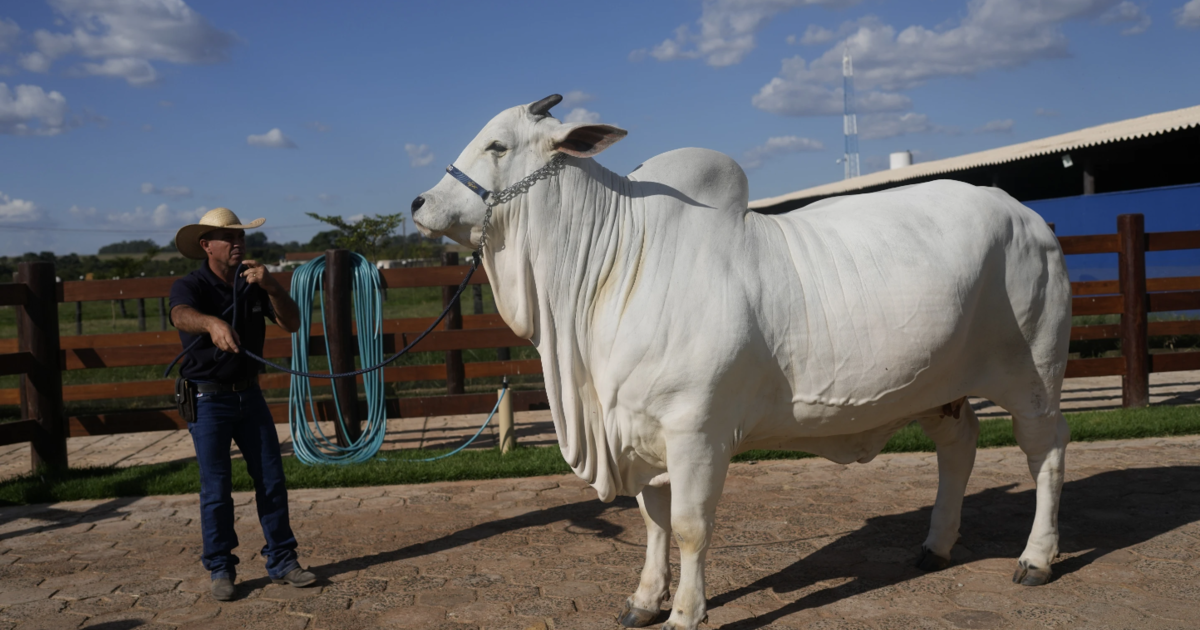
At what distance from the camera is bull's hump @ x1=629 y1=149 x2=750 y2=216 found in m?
3.61

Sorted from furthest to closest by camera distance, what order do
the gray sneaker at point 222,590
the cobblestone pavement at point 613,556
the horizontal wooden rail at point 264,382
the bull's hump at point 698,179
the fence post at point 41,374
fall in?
the horizontal wooden rail at point 264,382
the fence post at point 41,374
the gray sneaker at point 222,590
the cobblestone pavement at point 613,556
the bull's hump at point 698,179

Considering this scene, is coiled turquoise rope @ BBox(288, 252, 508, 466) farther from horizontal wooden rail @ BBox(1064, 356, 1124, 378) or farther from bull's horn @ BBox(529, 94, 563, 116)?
horizontal wooden rail @ BBox(1064, 356, 1124, 378)

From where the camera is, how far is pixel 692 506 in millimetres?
3359

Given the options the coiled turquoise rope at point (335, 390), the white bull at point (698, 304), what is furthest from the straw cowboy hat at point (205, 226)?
the coiled turquoise rope at point (335, 390)

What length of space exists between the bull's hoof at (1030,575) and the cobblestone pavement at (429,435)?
4.16m

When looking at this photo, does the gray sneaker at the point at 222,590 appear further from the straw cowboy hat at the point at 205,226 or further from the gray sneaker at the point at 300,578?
the straw cowboy hat at the point at 205,226

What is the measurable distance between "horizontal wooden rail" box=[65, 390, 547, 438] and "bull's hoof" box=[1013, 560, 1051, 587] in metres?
4.42

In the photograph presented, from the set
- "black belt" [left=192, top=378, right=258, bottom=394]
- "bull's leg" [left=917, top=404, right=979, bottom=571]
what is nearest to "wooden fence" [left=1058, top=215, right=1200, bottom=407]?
"bull's leg" [left=917, top=404, right=979, bottom=571]

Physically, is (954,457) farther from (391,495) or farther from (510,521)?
(391,495)

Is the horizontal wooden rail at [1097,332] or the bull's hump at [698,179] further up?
the bull's hump at [698,179]

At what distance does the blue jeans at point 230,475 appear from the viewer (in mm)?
4215

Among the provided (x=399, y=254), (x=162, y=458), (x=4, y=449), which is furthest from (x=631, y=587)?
(x=399, y=254)

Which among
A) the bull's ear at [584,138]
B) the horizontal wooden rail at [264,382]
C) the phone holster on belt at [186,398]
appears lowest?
the horizontal wooden rail at [264,382]

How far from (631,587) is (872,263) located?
181 centimetres
